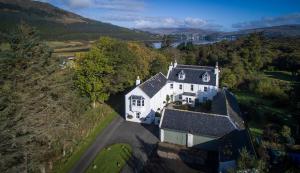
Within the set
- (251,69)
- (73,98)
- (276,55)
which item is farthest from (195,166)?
(276,55)

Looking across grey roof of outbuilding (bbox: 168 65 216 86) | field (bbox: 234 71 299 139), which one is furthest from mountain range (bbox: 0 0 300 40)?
grey roof of outbuilding (bbox: 168 65 216 86)

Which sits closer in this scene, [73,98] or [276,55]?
[73,98]

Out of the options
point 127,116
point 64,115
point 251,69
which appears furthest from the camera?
point 251,69

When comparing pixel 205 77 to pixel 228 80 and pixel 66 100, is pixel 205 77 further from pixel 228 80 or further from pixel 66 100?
pixel 66 100

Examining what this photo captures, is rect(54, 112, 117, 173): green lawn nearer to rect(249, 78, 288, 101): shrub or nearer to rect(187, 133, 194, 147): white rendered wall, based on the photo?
rect(187, 133, 194, 147): white rendered wall

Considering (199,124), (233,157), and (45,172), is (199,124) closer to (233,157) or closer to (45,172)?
(233,157)

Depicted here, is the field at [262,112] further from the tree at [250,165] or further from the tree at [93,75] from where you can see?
the tree at [93,75]

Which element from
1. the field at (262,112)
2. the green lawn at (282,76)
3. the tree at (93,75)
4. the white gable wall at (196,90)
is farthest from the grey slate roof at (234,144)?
the green lawn at (282,76)
